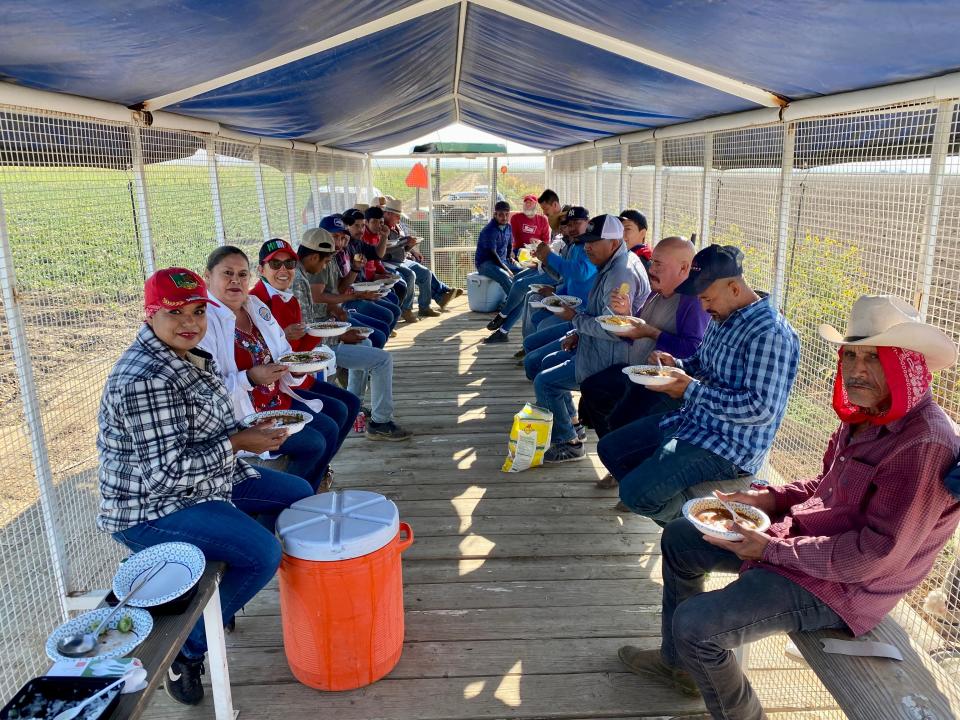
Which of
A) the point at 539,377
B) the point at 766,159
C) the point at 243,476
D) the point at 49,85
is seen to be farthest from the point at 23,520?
the point at 766,159

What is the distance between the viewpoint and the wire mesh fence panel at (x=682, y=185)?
5.04 metres

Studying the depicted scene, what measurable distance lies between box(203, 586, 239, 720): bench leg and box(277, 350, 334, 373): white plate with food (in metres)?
1.36

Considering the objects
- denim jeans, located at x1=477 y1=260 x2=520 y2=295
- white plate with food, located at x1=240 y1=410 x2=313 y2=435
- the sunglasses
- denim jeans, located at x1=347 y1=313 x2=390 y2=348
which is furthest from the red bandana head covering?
denim jeans, located at x1=477 y1=260 x2=520 y2=295

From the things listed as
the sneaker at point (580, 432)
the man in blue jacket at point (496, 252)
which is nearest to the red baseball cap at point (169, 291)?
the sneaker at point (580, 432)

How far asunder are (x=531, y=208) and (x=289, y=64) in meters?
7.33

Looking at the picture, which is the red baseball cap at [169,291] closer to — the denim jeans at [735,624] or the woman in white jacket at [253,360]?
the woman in white jacket at [253,360]

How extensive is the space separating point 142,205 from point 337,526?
6.58ft

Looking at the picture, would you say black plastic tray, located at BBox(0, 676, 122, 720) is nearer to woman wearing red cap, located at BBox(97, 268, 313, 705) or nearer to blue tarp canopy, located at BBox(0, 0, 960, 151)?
woman wearing red cap, located at BBox(97, 268, 313, 705)

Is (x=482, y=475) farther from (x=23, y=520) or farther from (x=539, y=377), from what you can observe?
(x=23, y=520)

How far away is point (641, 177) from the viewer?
22.1ft

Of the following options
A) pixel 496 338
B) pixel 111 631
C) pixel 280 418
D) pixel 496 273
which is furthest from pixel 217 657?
pixel 496 273

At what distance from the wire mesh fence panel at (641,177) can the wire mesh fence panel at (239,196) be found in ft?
11.6

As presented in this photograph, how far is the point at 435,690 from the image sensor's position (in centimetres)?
274

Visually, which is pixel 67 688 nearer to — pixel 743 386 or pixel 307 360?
pixel 307 360
